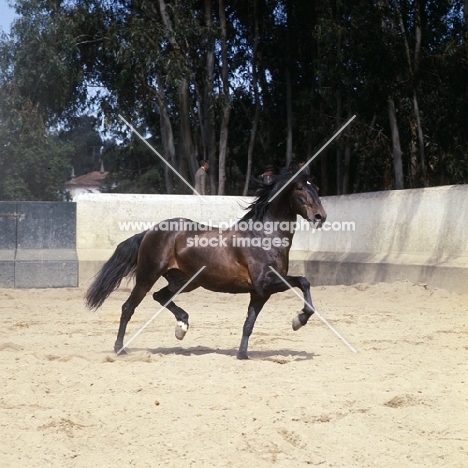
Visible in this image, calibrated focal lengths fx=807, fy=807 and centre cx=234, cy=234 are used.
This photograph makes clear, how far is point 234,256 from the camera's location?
8.11 meters

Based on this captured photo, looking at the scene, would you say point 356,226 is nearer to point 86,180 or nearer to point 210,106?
point 210,106

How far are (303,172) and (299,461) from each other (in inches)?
163

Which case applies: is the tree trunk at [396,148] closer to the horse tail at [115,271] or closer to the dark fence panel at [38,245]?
the dark fence panel at [38,245]

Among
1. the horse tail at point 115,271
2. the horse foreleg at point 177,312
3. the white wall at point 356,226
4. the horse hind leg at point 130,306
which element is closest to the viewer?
the horse foreleg at point 177,312

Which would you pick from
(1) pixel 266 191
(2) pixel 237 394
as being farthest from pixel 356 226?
(2) pixel 237 394

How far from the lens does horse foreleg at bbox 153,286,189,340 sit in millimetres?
8297

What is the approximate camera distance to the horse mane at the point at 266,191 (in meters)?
8.01

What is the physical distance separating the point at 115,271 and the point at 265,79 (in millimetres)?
22066

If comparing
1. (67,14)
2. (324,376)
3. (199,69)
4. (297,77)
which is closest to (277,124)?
(297,77)

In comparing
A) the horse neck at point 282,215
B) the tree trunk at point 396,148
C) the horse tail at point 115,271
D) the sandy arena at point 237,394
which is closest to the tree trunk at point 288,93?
the tree trunk at point 396,148

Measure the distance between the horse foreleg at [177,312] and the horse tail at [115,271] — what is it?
0.45 metres

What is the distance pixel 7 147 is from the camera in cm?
5962

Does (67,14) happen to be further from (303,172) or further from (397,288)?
(303,172)

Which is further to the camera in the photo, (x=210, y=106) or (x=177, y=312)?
(x=210, y=106)
